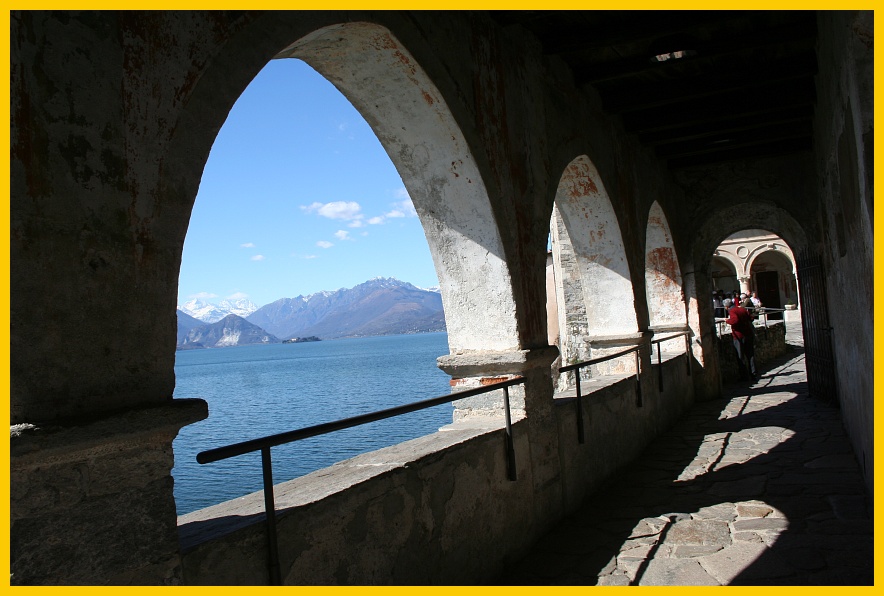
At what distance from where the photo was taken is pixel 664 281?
1066 cm

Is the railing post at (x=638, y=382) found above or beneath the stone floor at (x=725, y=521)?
above

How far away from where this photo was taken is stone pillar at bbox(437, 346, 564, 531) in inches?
172

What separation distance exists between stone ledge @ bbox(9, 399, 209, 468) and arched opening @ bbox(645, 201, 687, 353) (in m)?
9.08

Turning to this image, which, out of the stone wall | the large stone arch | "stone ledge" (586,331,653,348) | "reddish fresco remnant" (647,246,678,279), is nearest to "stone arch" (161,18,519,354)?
the stone wall

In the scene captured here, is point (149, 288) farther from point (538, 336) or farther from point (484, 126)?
point (538, 336)

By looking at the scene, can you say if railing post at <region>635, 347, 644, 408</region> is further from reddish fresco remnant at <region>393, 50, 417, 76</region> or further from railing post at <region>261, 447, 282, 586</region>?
railing post at <region>261, 447, 282, 586</region>

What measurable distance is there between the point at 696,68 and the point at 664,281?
182 inches

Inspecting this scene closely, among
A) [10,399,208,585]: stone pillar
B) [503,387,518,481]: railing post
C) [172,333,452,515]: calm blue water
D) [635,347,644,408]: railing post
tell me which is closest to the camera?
[10,399,208,585]: stone pillar

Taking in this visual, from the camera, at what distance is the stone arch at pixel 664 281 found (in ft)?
34.2

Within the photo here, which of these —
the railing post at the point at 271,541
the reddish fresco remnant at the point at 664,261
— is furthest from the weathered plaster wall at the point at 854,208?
the reddish fresco remnant at the point at 664,261

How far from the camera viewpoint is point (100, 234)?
198 centimetres

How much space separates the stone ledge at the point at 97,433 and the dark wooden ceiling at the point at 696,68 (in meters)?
3.66

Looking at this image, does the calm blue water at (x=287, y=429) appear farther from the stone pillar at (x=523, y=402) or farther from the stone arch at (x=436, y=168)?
the stone arch at (x=436, y=168)

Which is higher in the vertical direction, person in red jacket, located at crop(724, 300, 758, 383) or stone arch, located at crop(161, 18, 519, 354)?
stone arch, located at crop(161, 18, 519, 354)
